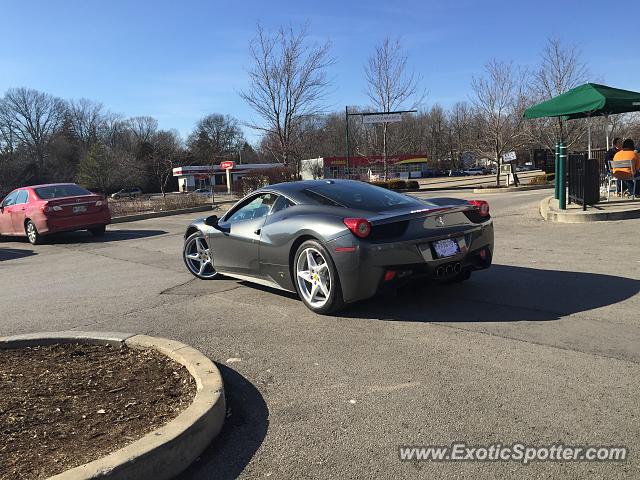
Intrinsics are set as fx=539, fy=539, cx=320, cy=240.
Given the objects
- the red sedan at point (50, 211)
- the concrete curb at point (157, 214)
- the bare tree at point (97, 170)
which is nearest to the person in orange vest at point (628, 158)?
the red sedan at point (50, 211)

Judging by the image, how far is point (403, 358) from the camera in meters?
4.13

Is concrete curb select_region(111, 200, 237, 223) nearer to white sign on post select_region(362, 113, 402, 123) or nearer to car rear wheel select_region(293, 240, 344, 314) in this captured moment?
white sign on post select_region(362, 113, 402, 123)

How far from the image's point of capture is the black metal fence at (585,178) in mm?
11625

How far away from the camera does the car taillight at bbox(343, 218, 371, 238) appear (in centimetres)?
491

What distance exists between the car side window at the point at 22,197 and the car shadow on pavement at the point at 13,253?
4.79ft

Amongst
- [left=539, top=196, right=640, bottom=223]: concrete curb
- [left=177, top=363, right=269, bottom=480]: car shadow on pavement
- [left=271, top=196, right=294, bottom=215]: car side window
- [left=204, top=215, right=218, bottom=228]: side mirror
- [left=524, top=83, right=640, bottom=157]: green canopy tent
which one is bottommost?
[left=177, top=363, right=269, bottom=480]: car shadow on pavement

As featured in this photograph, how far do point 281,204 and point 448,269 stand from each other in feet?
6.56

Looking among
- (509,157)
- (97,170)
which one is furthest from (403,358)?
(97,170)

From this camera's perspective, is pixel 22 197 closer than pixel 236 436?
No

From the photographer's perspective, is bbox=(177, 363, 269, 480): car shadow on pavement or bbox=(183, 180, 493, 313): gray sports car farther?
bbox=(183, 180, 493, 313): gray sports car

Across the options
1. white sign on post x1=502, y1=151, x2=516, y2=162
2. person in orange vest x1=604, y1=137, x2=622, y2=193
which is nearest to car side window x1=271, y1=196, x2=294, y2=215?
person in orange vest x1=604, y1=137, x2=622, y2=193

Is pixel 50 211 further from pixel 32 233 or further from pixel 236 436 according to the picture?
pixel 236 436

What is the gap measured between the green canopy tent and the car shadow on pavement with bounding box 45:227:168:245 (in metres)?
10.5

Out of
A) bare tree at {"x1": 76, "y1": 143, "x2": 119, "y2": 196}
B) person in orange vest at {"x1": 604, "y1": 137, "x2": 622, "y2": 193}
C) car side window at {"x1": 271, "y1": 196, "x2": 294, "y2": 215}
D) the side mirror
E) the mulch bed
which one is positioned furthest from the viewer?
bare tree at {"x1": 76, "y1": 143, "x2": 119, "y2": 196}
